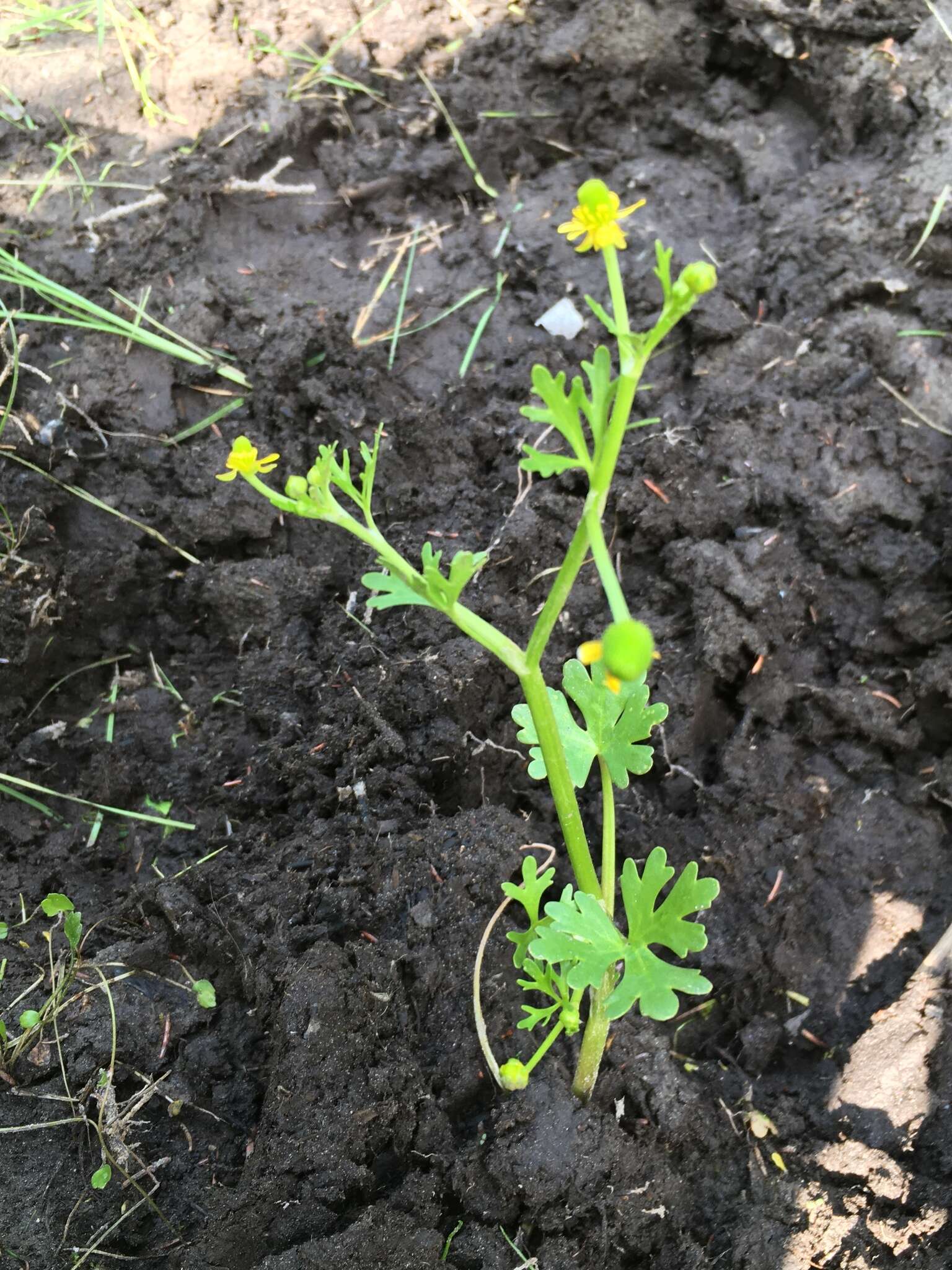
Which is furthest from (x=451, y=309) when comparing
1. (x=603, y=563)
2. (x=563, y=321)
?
(x=603, y=563)

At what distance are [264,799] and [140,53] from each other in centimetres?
272

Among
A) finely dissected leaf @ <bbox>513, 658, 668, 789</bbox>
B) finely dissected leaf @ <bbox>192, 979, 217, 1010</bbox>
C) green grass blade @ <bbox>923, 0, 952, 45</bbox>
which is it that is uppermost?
green grass blade @ <bbox>923, 0, 952, 45</bbox>

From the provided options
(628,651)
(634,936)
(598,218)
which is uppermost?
(598,218)

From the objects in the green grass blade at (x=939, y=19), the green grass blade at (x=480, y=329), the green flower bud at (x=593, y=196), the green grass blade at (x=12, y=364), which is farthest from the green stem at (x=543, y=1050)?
the green grass blade at (x=939, y=19)

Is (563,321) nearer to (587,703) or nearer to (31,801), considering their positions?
(587,703)

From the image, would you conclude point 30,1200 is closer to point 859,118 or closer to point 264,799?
point 264,799

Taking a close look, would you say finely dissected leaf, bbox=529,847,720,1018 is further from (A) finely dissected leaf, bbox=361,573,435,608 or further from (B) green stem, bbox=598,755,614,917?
(A) finely dissected leaf, bbox=361,573,435,608

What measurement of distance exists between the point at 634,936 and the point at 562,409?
0.93 m

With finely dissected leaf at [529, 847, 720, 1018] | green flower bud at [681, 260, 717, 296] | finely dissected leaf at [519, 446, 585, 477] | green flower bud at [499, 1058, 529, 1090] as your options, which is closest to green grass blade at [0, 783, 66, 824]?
green flower bud at [499, 1058, 529, 1090]

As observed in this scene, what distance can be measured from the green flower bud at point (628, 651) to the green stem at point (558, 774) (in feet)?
1.36

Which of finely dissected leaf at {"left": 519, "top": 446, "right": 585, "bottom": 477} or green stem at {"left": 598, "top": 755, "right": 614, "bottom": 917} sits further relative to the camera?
green stem at {"left": 598, "top": 755, "right": 614, "bottom": 917}

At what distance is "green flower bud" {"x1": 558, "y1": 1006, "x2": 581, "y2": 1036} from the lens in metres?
1.81

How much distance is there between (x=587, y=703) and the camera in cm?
183

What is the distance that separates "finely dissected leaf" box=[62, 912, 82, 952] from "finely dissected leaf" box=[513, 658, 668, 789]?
3.53 feet
